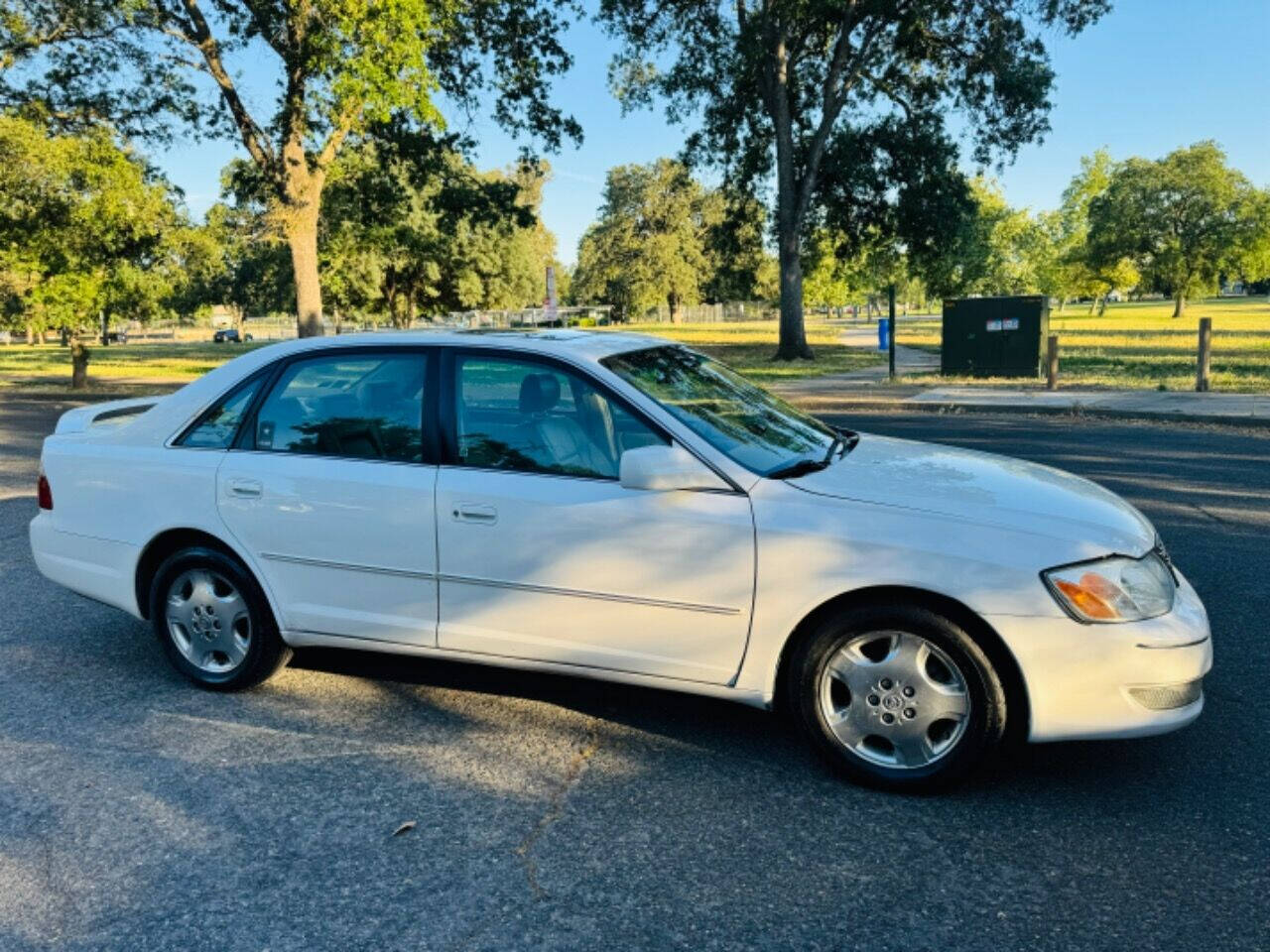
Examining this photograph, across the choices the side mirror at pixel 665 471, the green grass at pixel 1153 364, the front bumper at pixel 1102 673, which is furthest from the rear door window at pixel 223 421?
the green grass at pixel 1153 364

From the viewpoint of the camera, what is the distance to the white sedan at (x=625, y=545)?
3.29 meters

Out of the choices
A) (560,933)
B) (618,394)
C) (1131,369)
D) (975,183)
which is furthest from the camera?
(975,183)

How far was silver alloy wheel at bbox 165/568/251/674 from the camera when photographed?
4.41m

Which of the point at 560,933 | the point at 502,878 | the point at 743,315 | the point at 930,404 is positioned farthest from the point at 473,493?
the point at 743,315

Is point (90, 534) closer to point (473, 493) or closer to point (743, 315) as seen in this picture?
point (473, 493)

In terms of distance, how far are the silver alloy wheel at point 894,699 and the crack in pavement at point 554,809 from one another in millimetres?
933

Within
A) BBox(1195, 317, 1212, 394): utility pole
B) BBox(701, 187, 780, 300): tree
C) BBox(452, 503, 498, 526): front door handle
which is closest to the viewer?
BBox(452, 503, 498, 526): front door handle

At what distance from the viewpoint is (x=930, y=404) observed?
52.5 ft

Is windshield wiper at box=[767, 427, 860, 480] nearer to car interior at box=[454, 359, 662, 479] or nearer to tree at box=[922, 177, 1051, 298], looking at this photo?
car interior at box=[454, 359, 662, 479]

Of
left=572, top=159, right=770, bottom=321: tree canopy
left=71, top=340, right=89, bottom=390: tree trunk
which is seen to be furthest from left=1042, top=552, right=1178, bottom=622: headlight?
left=572, top=159, right=770, bottom=321: tree canopy

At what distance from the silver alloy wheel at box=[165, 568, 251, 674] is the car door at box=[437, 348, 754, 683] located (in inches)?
42.0

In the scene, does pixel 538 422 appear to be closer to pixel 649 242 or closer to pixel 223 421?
pixel 223 421

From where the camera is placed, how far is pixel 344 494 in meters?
4.08

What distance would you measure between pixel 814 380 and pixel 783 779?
18.5m
